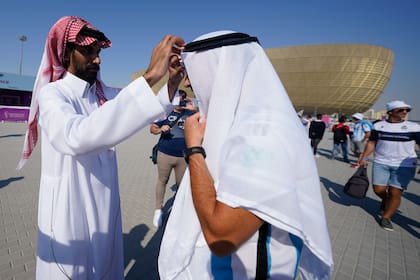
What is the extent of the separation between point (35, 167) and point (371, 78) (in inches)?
2502

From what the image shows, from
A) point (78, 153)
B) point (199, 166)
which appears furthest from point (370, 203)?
point (78, 153)

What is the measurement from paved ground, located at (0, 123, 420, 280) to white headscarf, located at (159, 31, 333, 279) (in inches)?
79.6

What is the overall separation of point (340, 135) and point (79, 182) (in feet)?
33.2

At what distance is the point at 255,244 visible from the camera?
103 centimetres

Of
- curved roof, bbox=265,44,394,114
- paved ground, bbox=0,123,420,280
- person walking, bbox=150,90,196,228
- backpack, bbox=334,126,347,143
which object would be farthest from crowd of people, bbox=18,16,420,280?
curved roof, bbox=265,44,394,114

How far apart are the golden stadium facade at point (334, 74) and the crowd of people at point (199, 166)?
61.8m

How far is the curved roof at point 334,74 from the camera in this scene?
173ft

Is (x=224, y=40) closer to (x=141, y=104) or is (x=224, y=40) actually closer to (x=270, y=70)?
(x=270, y=70)

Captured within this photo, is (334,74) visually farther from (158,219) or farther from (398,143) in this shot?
(158,219)

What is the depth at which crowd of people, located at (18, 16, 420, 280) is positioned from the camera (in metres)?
0.89

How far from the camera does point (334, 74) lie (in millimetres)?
54344

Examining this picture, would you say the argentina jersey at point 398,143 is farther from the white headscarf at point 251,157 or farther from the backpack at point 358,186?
the white headscarf at point 251,157

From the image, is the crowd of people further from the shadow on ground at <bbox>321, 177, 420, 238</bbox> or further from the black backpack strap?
the shadow on ground at <bbox>321, 177, 420, 238</bbox>

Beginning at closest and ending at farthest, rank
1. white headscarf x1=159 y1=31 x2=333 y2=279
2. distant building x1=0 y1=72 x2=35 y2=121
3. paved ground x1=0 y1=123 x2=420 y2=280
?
white headscarf x1=159 y1=31 x2=333 y2=279
paved ground x1=0 y1=123 x2=420 y2=280
distant building x1=0 y1=72 x2=35 y2=121
